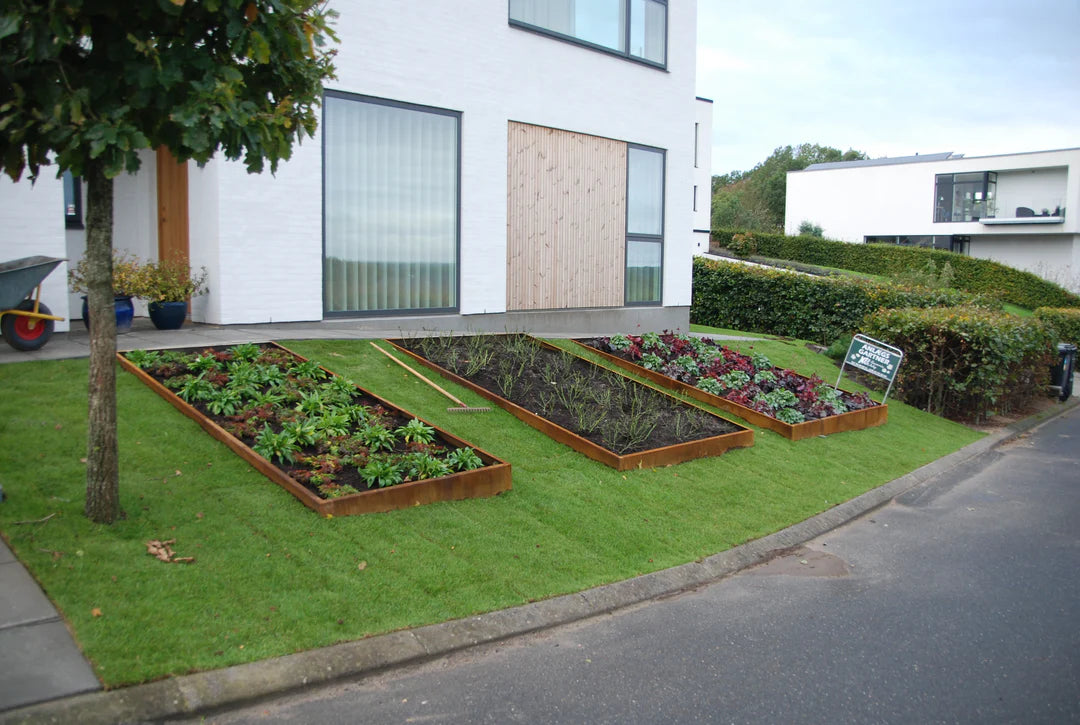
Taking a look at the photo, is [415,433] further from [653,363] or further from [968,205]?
[968,205]

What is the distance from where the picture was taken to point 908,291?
65.6 feet

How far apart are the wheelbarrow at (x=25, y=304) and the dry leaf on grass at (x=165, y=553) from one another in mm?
4520

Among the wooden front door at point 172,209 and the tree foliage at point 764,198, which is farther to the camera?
the tree foliage at point 764,198

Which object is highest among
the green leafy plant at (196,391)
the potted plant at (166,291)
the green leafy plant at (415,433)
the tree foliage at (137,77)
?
the tree foliage at (137,77)

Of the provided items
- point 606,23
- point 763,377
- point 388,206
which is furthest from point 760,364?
point 606,23

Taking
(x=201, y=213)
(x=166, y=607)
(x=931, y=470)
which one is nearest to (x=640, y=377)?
(x=931, y=470)

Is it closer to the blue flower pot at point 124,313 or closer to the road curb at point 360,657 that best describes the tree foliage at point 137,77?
the road curb at point 360,657

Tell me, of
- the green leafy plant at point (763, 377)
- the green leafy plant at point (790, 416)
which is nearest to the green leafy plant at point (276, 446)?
the green leafy plant at point (790, 416)

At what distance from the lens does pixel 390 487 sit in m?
6.63

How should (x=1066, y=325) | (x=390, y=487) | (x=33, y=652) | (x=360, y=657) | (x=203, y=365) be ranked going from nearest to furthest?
(x=33, y=652) → (x=360, y=657) → (x=390, y=487) → (x=203, y=365) → (x=1066, y=325)

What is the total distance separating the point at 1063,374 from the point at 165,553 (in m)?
18.3

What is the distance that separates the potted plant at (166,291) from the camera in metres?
11.0

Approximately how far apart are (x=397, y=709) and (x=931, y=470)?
28.3 ft

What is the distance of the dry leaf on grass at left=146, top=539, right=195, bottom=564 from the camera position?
533cm
